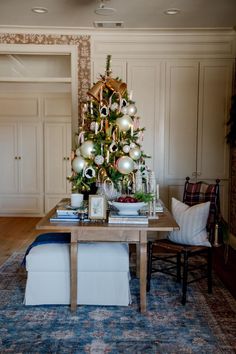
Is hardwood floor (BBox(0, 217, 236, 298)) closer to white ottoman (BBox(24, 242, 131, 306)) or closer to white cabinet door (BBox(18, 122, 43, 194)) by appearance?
white cabinet door (BBox(18, 122, 43, 194))

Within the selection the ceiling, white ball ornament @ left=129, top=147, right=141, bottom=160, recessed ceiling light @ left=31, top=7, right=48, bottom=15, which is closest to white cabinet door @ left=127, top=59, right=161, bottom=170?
the ceiling

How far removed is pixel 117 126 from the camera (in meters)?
3.18

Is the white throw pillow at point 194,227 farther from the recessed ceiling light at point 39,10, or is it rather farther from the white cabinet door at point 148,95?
the recessed ceiling light at point 39,10

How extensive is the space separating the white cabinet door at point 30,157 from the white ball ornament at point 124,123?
4.32m

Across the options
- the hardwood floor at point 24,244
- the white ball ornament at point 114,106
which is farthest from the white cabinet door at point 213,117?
the white ball ornament at point 114,106

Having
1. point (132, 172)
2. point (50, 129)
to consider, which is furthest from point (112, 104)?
point (50, 129)

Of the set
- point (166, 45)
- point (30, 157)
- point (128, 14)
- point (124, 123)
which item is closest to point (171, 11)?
point (128, 14)

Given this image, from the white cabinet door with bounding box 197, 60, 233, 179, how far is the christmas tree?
6.28ft

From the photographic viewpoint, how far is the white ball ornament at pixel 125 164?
3002 millimetres

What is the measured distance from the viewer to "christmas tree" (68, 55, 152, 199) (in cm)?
310

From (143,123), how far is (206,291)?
2483 mm

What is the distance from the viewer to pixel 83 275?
2898 mm

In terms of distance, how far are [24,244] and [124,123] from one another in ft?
8.91

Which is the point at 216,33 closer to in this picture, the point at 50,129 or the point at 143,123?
the point at 143,123
